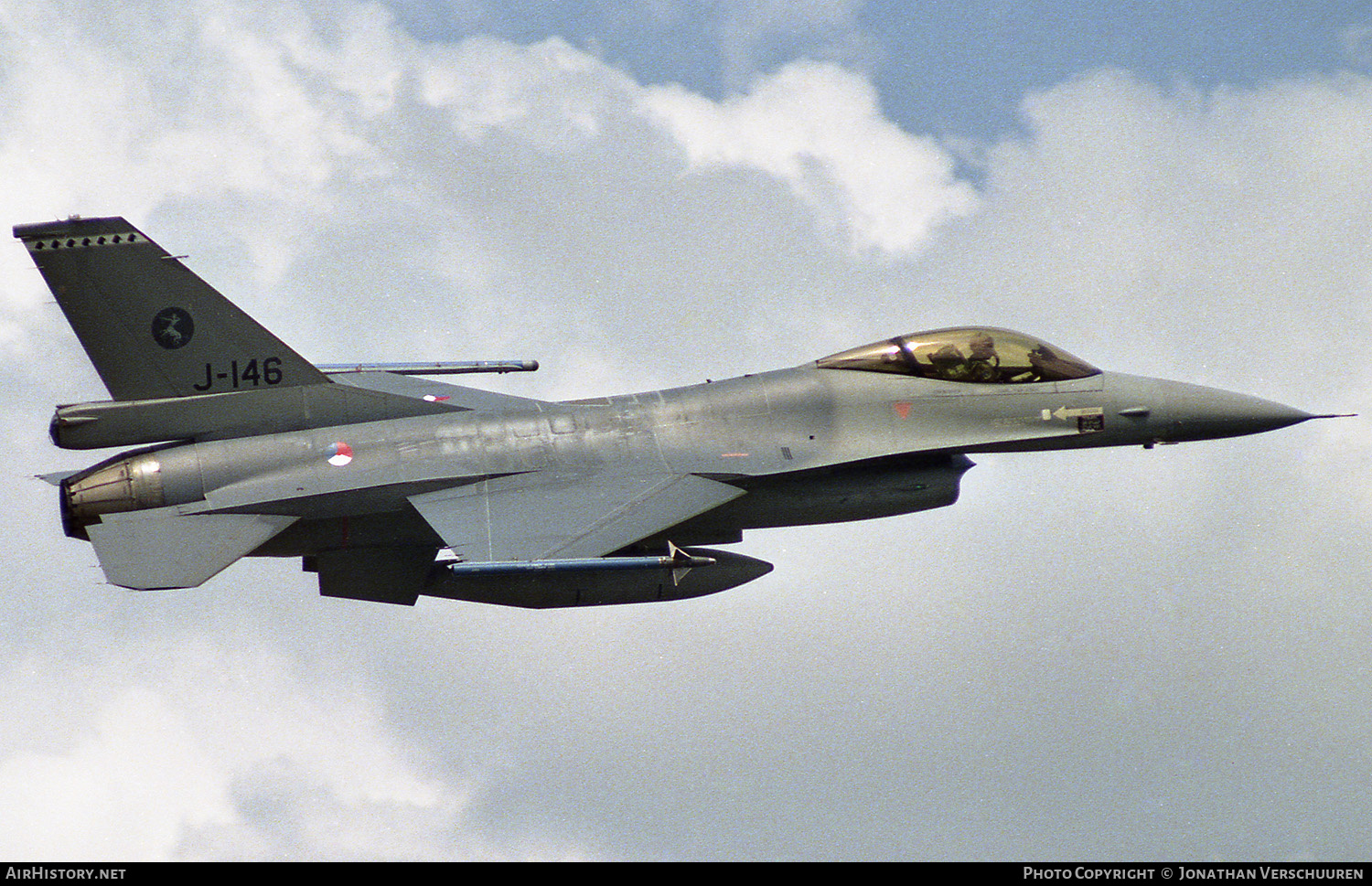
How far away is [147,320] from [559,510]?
5799mm

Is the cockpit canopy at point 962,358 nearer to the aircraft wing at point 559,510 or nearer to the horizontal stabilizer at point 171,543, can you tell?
the aircraft wing at point 559,510

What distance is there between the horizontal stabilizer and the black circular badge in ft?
7.07

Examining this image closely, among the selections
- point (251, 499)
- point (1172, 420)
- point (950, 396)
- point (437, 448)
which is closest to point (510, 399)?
point (437, 448)

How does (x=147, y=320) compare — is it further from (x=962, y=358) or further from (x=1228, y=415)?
(x=1228, y=415)

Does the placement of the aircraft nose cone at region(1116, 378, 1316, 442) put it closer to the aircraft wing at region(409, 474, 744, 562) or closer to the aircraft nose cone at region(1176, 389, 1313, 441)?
the aircraft nose cone at region(1176, 389, 1313, 441)

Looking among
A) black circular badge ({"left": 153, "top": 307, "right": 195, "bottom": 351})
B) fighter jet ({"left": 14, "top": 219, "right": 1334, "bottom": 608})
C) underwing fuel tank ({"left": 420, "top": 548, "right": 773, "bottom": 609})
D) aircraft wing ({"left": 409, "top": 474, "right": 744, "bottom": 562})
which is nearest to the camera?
aircraft wing ({"left": 409, "top": 474, "right": 744, "bottom": 562})

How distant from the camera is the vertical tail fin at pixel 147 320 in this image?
78.7 feet

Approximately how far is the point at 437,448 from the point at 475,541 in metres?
1.63

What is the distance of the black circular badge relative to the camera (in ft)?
79.9

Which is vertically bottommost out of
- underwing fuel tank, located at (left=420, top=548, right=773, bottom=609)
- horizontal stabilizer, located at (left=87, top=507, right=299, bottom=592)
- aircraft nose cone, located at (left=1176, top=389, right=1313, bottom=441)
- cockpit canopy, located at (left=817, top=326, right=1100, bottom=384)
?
underwing fuel tank, located at (left=420, top=548, right=773, bottom=609)

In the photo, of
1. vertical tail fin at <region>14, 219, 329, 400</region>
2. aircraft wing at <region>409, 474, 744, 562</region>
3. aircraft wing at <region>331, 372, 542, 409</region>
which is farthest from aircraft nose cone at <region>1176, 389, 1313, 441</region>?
vertical tail fin at <region>14, 219, 329, 400</region>

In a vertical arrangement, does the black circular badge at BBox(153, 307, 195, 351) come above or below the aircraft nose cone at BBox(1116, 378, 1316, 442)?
above

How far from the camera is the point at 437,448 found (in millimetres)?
24594

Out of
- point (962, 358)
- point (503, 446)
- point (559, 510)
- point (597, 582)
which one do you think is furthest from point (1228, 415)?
point (503, 446)
